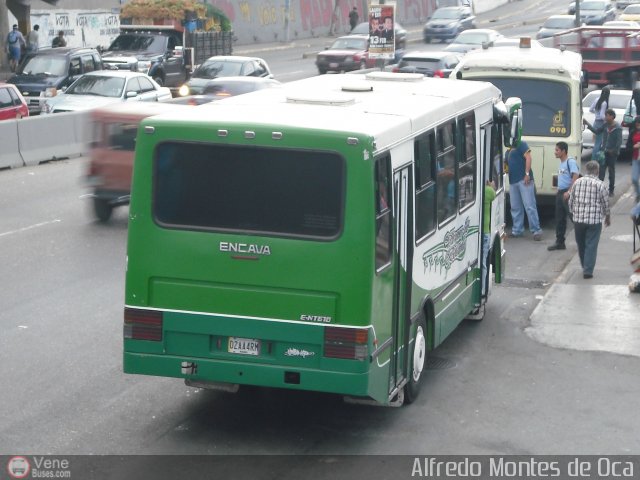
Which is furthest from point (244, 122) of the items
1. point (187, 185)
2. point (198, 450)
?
point (198, 450)

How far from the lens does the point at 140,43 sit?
39.9m

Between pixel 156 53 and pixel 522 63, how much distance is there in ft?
71.1

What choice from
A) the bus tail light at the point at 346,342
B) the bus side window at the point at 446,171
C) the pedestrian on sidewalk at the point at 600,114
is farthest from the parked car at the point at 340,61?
the bus tail light at the point at 346,342

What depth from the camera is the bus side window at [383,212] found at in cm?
872

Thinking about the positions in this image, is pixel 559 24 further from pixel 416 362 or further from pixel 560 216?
pixel 416 362

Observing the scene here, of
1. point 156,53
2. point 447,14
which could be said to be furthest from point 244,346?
point 447,14

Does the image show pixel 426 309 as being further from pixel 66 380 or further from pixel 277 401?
pixel 66 380

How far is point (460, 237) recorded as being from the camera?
1151cm

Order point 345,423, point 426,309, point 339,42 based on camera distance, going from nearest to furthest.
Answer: point 345,423, point 426,309, point 339,42

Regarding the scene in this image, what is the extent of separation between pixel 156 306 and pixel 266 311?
2.87ft

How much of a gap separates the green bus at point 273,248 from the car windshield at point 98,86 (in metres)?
18.9

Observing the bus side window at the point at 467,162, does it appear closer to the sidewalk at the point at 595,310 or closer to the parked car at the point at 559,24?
the sidewalk at the point at 595,310

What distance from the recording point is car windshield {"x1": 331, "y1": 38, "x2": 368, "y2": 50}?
48.8 meters

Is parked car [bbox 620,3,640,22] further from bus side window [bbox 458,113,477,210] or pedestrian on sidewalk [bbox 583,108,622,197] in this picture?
bus side window [bbox 458,113,477,210]
